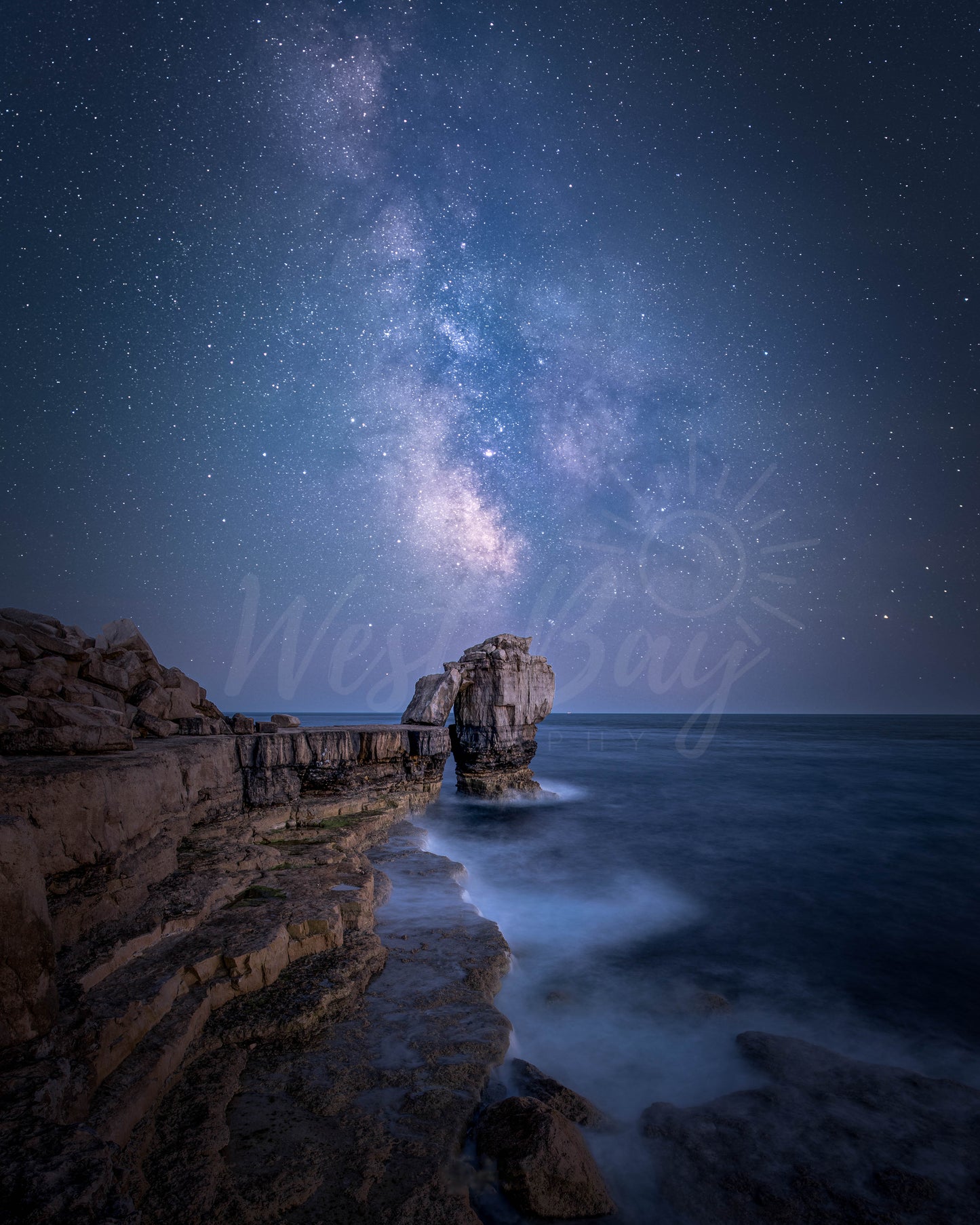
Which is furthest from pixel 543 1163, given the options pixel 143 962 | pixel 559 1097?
pixel 143 962

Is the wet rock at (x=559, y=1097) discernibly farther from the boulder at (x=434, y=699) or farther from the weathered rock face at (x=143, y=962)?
the boulder at (x=434, y=699)

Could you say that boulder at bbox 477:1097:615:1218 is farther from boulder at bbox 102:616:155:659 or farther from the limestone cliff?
boulder at bbox 102:616:155:659

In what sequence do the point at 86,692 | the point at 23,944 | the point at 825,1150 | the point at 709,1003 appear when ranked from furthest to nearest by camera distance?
the point at 86,692, the point at 709,1003, the point at 825,1150, the point at 23,944

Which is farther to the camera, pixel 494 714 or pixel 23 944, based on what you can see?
pixel 494 714

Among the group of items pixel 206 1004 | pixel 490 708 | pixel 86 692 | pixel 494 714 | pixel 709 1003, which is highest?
pixel 86 692

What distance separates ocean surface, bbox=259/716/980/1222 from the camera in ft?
14.1

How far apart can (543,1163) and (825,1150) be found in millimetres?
1968

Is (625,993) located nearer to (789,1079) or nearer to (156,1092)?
(789,1079)

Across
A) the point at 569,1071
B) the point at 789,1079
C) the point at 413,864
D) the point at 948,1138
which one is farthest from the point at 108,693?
the point at 948,1138

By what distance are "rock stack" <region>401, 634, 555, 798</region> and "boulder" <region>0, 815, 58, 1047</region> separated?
451 inches

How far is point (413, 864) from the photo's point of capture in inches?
296

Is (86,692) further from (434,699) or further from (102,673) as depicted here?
(434,699)

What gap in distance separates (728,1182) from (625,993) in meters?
2.43

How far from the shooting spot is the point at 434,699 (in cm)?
1350
